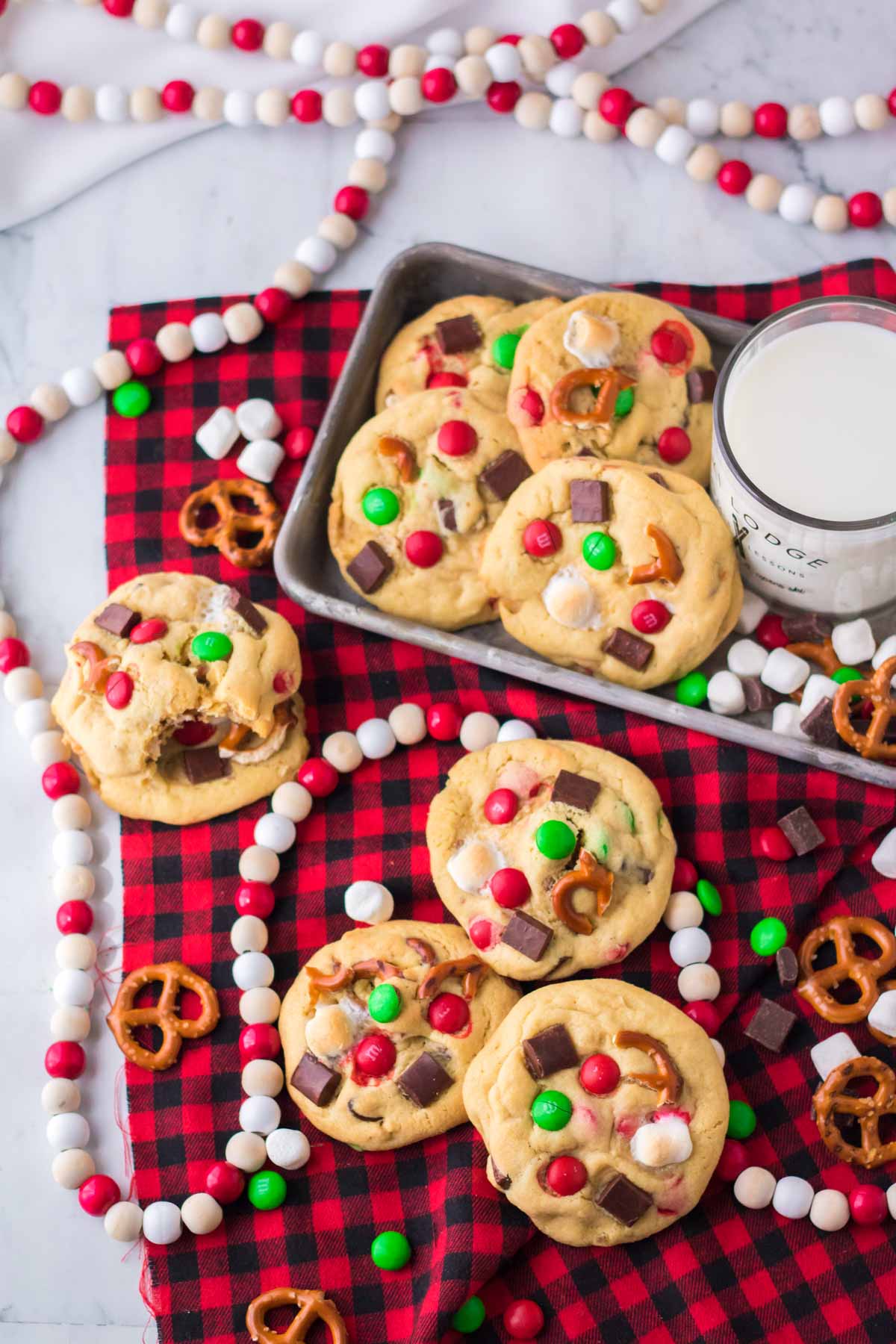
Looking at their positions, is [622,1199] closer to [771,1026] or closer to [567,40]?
[771,1026]

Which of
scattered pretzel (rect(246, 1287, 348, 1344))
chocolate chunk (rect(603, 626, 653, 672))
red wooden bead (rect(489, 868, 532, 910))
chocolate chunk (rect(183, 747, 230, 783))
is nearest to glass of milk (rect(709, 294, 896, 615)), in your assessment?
chocolate chunk (rect(603, 626, 653, 672))

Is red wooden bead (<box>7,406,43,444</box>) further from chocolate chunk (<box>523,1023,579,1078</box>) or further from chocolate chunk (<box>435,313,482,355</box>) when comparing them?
chocolate chunk (<box>523,1023,579,1078</box>)

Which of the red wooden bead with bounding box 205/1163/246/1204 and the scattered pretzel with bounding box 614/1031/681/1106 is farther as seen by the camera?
the red wooden bead with bounding box 205/1163/246/1204

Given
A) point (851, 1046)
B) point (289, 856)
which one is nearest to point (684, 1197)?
point (851, 1046)

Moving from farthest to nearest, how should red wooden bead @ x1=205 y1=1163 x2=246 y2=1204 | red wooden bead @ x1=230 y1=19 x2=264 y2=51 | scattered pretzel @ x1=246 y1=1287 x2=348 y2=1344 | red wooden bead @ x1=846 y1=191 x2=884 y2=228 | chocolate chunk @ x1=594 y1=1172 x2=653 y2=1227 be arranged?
1. red wooden bead @ x1=230 y1=19 x2=264 y2=51
2. red wooden bead @ x1=846 y1=191 x2=884 y2=228
3. red wooden bead @ x1=205 y1=1163 x2=246 y2=1204
4. scattered pretzel @ x1=246 y1=1287 x2=348 y2=1344
5. chocolate chunk @ x1=594 y1=1172 x2=653 y2=1227

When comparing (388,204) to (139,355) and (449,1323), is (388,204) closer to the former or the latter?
(139,355)

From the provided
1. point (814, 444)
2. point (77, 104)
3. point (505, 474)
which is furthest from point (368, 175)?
point (814, 444)
